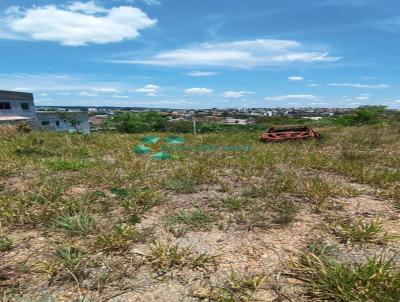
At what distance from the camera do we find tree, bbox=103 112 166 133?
26112 mm

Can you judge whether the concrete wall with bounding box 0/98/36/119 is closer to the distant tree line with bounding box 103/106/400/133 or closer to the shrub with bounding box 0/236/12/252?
the distant tree line with bounding box 103/106/400/133

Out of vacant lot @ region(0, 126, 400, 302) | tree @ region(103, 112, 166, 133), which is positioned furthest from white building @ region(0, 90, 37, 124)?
vacant lot @ region(0, 126, 400, 302)

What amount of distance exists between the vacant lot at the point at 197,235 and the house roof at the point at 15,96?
143 feet

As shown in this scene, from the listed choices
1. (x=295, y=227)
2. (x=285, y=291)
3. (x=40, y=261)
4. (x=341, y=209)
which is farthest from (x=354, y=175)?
(x=40, y=261)

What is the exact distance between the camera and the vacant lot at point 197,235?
2.59 m

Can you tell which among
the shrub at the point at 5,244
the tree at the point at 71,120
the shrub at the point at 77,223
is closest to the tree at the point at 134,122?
the tree at the point at 71,120

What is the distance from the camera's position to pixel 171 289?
2.62 metres

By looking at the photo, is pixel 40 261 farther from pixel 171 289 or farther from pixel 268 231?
pixel 268 231

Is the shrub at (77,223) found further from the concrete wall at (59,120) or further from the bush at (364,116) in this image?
the concrete wall at (59,120)

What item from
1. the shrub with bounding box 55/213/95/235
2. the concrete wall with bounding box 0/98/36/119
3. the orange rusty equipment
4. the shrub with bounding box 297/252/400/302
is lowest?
the orange rusty equipment

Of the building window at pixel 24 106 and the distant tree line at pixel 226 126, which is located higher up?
the building window at pixel 24 106

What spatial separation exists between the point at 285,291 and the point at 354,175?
13.8 feet

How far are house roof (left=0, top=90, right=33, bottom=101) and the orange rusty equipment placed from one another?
138 ft

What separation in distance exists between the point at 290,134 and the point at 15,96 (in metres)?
44.2
